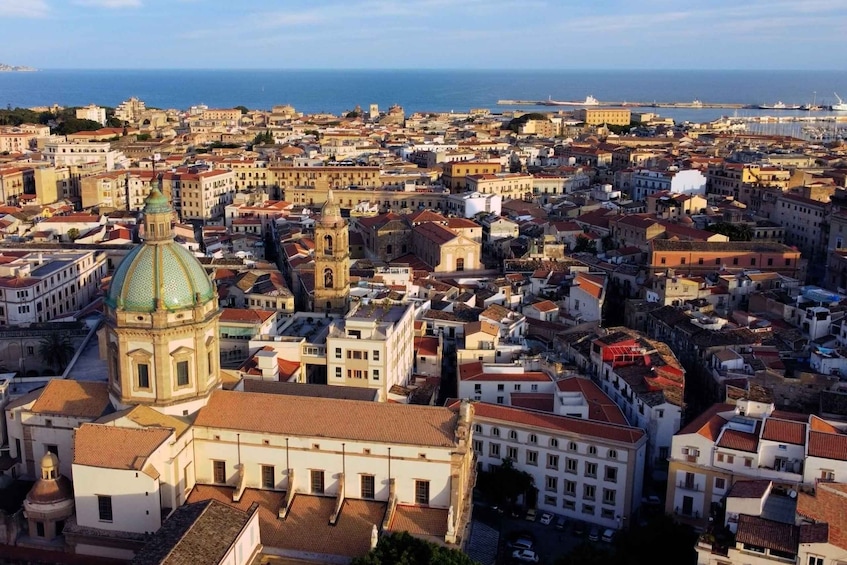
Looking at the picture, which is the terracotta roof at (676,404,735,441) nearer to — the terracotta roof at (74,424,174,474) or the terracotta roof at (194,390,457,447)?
the terracotta roof at (194,390,457,447)

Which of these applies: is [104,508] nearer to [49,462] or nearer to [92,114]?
[49,462]

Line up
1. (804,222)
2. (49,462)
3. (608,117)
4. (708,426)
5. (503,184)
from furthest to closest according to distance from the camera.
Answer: (608,117) → (503,184) → (804,222) → (708,426) → (49,462)

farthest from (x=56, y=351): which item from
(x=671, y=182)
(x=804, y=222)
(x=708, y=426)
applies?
(x=671, y=182)

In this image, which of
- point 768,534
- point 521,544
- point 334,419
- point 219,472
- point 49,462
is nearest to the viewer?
point 768,534

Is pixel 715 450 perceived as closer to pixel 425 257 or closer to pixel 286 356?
pixel 286 356

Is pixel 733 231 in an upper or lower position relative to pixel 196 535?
upper

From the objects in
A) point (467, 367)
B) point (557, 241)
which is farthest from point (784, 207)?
point (467, 367)

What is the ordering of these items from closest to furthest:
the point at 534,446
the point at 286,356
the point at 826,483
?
the point at 826,483
the point at 534,446
the point at 286,356

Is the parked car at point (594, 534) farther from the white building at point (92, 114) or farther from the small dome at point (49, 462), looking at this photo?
the white building at point (92, 114)
